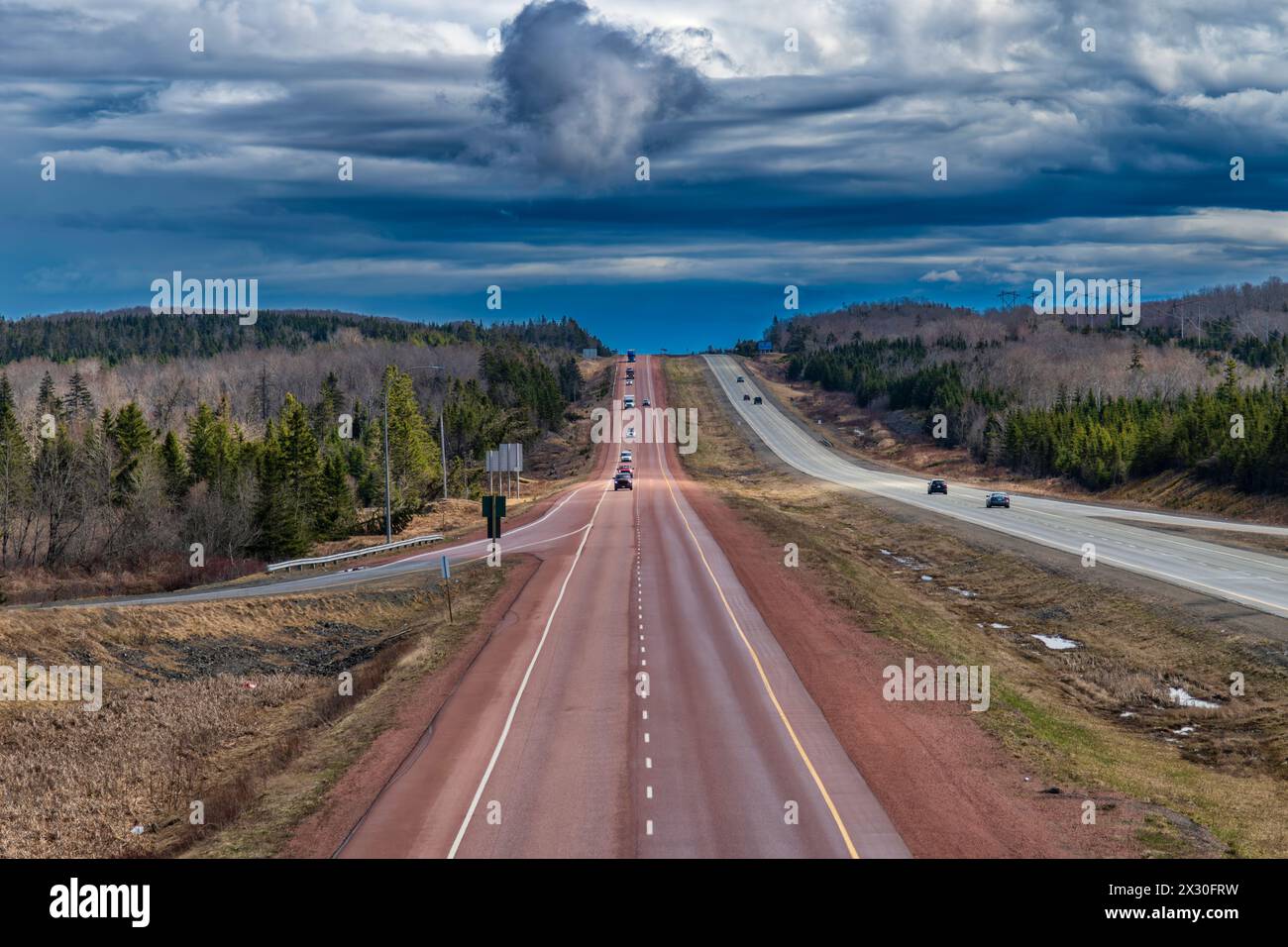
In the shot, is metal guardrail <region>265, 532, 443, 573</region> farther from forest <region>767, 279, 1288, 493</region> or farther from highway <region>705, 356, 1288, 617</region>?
forest <region>767, 279, 1288, 493</region>

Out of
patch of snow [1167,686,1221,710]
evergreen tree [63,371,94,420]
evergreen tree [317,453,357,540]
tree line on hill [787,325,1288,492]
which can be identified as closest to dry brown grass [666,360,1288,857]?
patch of snow [1167,686,1221,710]

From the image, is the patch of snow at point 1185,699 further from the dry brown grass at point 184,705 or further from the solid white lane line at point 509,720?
the dry brown grass at point 184,705

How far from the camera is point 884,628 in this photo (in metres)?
42.2

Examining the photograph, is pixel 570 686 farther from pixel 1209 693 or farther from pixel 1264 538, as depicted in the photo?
pixel 1264 538

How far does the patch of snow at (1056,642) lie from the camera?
4500 centimetres

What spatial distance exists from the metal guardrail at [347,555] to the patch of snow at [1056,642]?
121ft

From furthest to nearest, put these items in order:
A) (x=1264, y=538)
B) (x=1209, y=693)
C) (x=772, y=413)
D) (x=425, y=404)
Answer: (x=772, y=413), (x=425, y=404), (x=1264, y=538), (x=1209, y=693)

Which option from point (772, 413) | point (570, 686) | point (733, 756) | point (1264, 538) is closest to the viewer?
point (733, 756)

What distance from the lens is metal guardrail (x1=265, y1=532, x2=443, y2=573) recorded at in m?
58.6

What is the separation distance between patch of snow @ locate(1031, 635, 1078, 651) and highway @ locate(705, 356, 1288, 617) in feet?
22.3

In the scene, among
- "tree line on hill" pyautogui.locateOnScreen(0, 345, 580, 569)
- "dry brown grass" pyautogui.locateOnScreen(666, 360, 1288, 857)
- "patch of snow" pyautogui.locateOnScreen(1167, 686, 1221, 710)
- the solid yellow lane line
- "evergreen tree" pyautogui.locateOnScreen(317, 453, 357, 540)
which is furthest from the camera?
"evergreen tree" pyautogui.locateOnScreen(317, 453, 357, 540)
